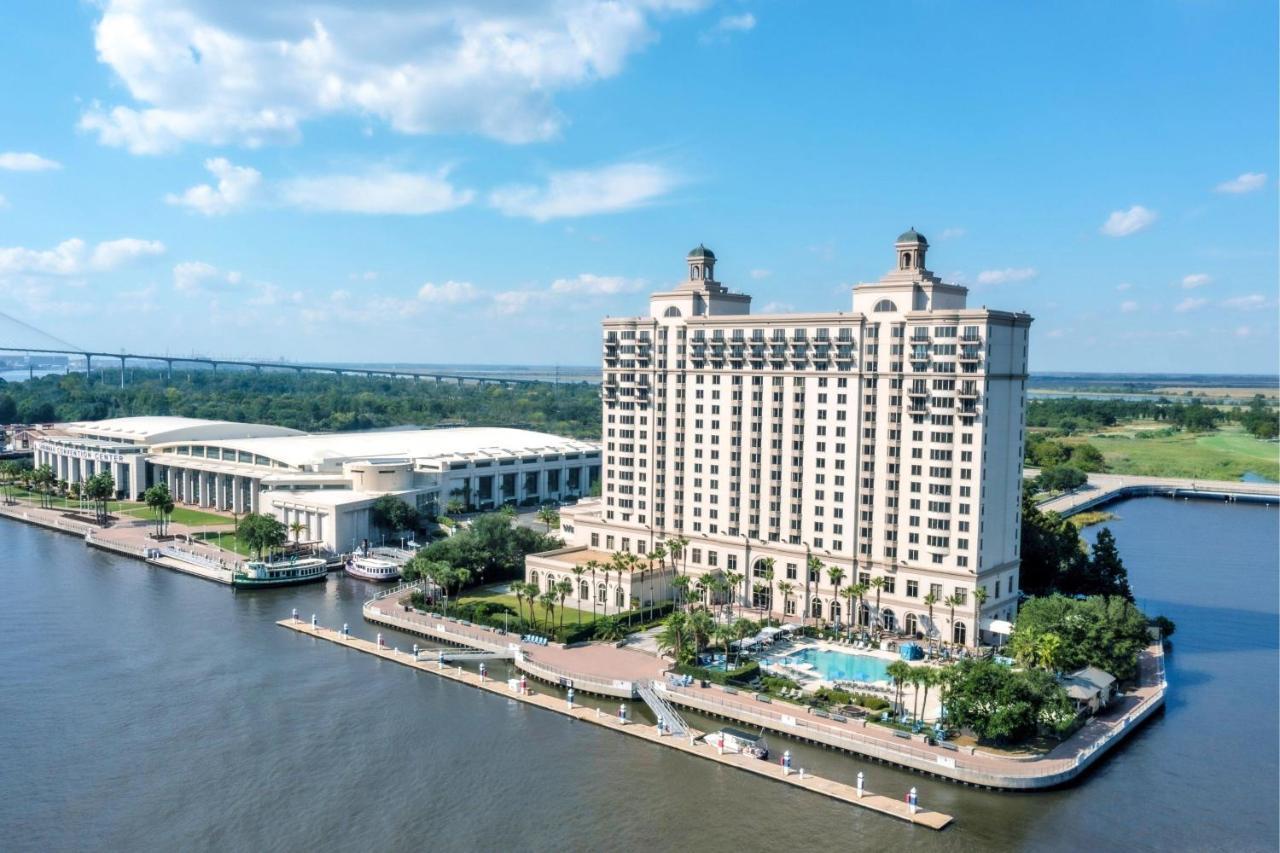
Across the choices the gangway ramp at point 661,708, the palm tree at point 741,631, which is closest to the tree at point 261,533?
the gangway ramp at point 661,708

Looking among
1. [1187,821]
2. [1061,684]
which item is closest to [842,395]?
[1061,684]

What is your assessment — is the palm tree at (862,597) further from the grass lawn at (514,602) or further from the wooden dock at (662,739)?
the wooden dock at (662,739)

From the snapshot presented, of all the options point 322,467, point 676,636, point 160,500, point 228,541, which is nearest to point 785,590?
point 676,636

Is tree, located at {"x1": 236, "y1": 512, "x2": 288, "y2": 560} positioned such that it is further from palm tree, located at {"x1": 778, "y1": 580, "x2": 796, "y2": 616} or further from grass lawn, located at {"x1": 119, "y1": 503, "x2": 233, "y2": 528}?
palm tree, located at {"x1": 778, "y1": 580, "x2": 796, "y2": 616}

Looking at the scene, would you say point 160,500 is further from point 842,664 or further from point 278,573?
point 842,664

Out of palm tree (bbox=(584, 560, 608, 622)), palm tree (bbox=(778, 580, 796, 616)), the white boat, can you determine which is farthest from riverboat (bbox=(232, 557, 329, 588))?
palm tree (bbox=(778, 580, 796, 616))

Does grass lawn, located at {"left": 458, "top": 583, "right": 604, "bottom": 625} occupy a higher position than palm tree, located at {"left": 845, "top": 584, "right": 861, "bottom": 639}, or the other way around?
palm tree, located at {"left": 845, "top": 584, "right": 861, "bottom": 639}
